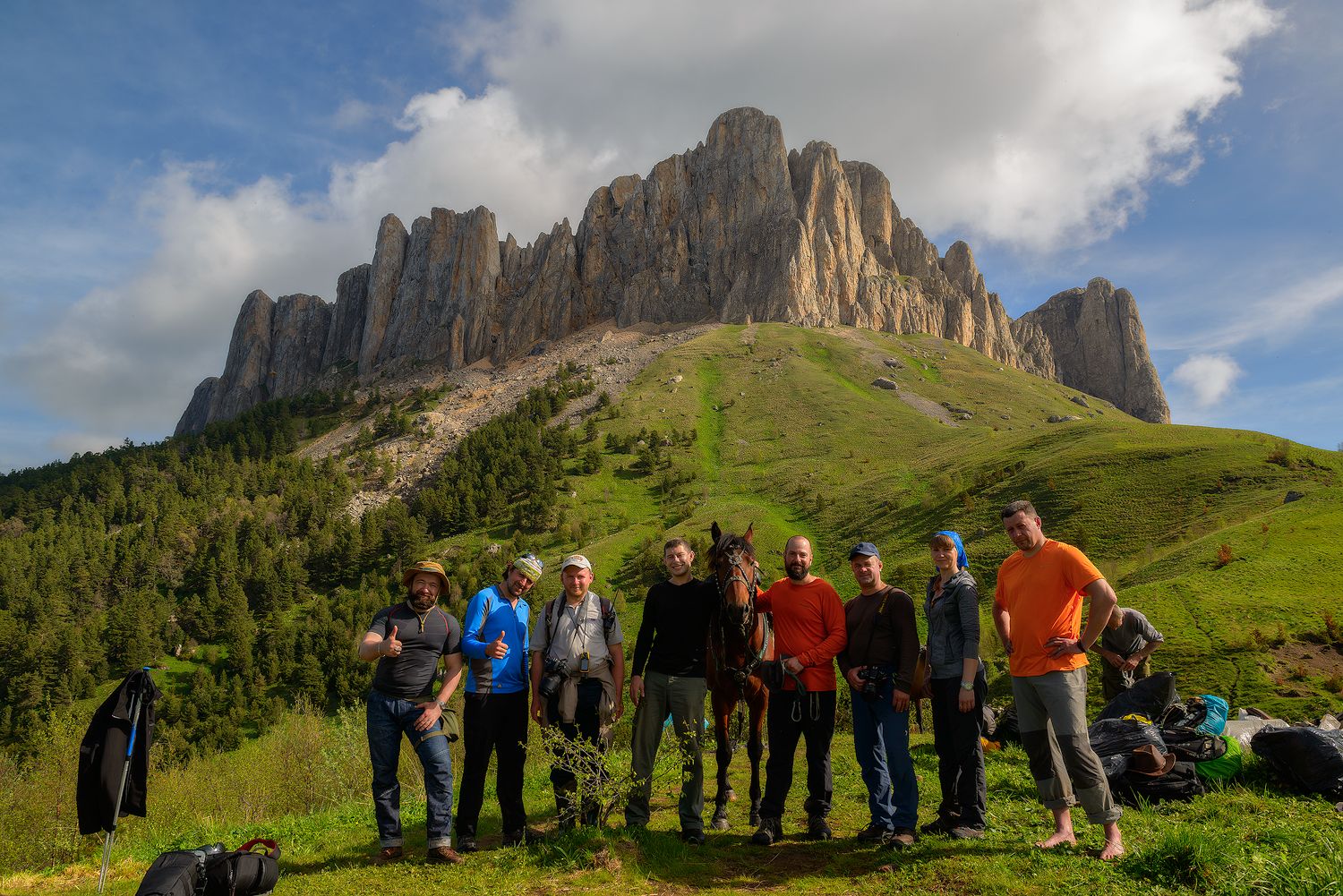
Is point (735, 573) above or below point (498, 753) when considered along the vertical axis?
above

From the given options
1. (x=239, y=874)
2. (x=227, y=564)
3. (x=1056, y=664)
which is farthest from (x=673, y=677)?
(x=227, y=564)

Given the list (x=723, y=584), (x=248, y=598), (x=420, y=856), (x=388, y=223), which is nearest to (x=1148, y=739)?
(x=723, y=584)

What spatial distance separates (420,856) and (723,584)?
436cm

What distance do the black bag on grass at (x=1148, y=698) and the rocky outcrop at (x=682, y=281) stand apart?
Result: 429ft

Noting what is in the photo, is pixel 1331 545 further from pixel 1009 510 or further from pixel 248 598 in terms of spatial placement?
pixel 248 598

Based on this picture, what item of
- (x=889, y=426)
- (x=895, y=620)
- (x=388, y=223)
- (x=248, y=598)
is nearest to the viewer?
(x=895, y=620)

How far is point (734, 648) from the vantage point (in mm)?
7582

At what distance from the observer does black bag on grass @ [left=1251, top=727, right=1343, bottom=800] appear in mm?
6926

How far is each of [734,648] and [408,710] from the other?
139 inches

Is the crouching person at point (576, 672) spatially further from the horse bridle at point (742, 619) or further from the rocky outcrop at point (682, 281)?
the rocky outcrop at point (682, 281)

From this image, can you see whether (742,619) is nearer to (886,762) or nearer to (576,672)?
(576,672)

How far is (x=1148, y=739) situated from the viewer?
25.1 ft

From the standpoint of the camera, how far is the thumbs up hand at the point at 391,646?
7078 mm

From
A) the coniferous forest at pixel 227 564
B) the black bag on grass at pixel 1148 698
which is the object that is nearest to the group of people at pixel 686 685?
Result: the black bag on grass at pixel 1148 698
